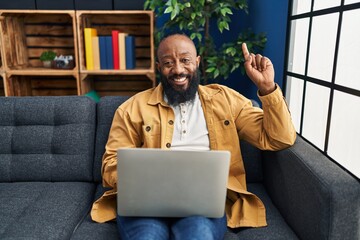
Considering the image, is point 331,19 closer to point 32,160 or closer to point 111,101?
point 111,101

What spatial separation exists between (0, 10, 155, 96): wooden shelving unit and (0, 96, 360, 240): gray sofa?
3.36 ft

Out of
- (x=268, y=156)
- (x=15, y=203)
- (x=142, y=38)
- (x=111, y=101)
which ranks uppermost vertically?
(x=142, y=38)

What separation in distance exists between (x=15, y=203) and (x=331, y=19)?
1532mm

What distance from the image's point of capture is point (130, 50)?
262 centimetres

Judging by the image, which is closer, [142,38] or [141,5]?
[141,5]

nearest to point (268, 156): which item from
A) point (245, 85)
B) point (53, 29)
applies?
point (245, 85)

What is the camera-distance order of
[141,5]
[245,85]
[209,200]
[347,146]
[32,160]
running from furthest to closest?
1. [245,85]
2. [141,5]
3. [32,160]
4. [347,146]
5. [209,200]

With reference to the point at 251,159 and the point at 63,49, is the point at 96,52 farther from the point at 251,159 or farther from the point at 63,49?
the point at 251,159

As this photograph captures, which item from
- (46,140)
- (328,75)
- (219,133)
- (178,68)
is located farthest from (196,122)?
(46,140)

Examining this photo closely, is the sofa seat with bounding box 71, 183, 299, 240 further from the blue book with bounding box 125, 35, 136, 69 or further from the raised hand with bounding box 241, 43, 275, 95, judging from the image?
the blue book with bounding box 125, 35, 136, 69

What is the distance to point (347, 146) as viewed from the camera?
1.30m

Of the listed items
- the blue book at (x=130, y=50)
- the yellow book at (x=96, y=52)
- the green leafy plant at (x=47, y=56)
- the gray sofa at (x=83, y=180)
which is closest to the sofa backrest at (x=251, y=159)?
the gray sofa at (x=83, y=180)

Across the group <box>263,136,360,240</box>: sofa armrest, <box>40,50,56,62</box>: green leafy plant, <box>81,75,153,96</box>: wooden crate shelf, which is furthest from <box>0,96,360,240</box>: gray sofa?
<box>81,75,153,96</box>: wooden crate shelf

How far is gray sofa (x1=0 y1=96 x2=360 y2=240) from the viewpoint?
1.03 meters
